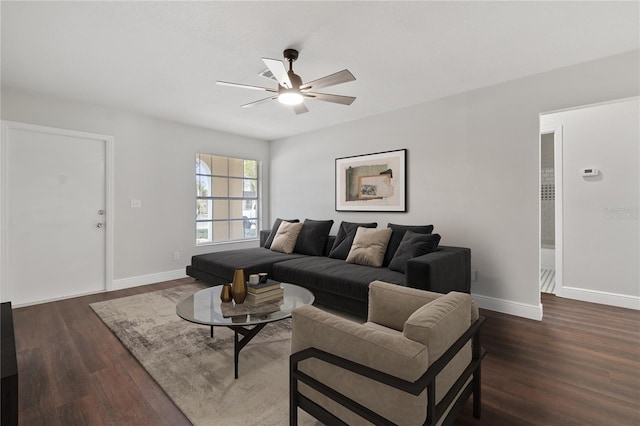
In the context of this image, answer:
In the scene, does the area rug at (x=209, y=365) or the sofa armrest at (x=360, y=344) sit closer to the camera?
the sofa armrest at (x=360, y=344)

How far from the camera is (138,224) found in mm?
4332

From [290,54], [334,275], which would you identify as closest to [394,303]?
[334,275]

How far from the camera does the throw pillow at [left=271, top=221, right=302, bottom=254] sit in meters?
4.43

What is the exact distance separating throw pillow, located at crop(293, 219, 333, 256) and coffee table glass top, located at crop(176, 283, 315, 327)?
174 cm

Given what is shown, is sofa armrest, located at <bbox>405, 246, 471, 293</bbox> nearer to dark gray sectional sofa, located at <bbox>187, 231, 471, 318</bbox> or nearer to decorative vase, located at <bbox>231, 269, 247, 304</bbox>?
dark gray sectional sofa, located at <bbox>187, 231, 471, 318</bbox>

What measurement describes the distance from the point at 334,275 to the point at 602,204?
11.3 feet

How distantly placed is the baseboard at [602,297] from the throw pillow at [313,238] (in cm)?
321

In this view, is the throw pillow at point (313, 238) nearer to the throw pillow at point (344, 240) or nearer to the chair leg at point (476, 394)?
the throw pillow at point (344, 240)

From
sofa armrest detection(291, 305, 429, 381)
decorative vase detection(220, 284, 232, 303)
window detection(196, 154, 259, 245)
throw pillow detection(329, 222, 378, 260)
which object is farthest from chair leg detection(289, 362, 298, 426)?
window detection(196, 154, 259, 245)

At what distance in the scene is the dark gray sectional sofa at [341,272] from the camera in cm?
259

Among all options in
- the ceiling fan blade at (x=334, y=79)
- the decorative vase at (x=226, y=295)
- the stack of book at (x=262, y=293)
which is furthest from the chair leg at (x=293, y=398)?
the ceiling fan blade at (x=334, y=79)

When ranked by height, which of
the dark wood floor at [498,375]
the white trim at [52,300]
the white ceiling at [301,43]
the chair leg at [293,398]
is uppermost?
the white ceiling at [301,43]

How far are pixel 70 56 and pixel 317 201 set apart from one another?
356cm

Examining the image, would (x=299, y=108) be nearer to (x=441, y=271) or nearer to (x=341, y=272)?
(x=341, y=272)
